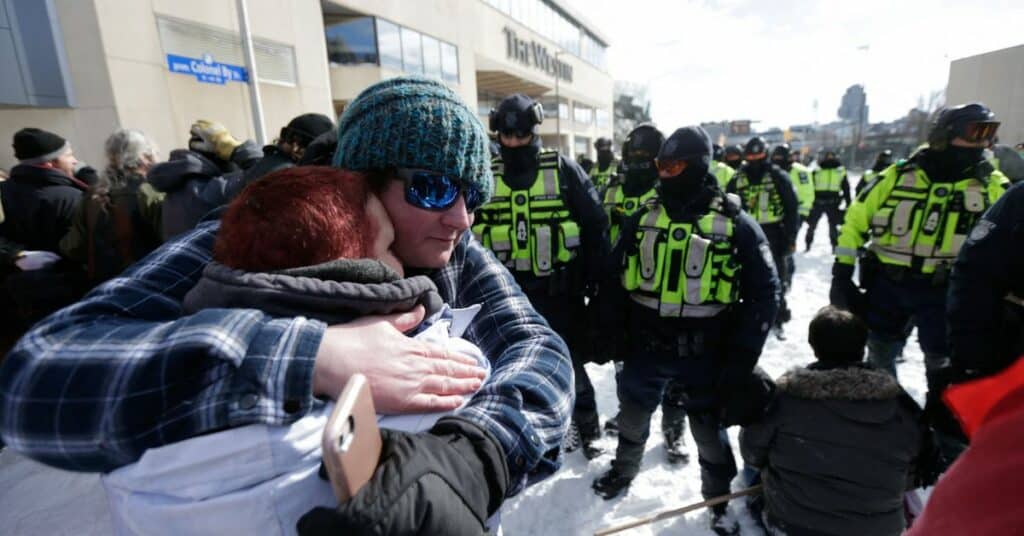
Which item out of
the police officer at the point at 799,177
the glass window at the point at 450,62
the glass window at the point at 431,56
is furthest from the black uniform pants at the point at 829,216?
the glass window at the point at 450,62

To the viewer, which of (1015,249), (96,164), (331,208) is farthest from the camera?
(96,164)

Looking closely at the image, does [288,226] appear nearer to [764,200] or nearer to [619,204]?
[619,204]

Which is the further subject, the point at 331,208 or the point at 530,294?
the point at 530,294

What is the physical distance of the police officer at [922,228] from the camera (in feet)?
10.1

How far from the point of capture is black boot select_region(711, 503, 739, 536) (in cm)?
256

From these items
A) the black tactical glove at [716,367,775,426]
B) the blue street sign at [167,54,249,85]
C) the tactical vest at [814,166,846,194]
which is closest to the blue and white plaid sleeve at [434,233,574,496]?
the black tactical glove at [716,367,775,426]

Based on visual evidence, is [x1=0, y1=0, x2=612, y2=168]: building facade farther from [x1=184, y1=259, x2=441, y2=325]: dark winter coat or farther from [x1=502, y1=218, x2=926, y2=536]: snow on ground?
[x1=184, y1=259, x2=441, y2=325]: dark winter coat

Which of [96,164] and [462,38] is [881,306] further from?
[462,38]

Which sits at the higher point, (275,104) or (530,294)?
(275,104)

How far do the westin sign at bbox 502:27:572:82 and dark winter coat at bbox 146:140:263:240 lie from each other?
981 inches

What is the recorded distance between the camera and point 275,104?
512 inches

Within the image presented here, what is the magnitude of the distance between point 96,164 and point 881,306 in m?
13.1

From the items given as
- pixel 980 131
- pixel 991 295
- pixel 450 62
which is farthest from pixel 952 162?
pixel 450 62

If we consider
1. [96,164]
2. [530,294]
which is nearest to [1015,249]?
[530,294]
